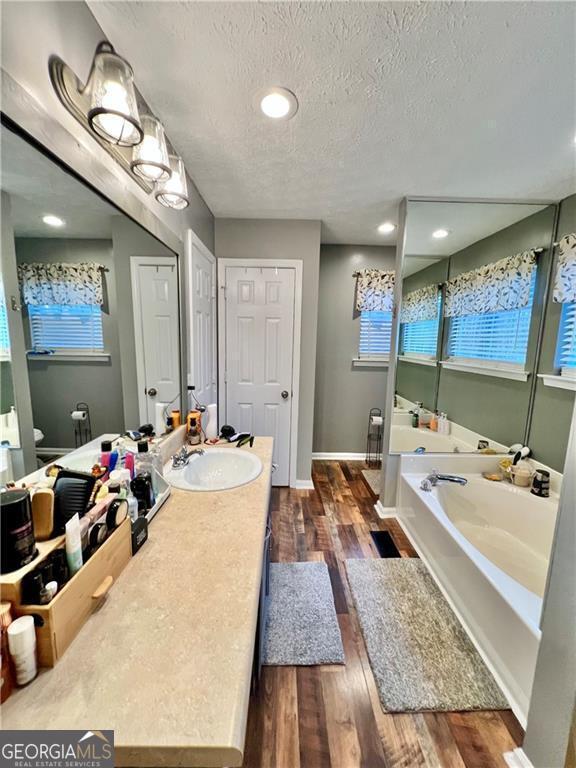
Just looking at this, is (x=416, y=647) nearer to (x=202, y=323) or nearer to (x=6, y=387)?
(x=6, y=387)

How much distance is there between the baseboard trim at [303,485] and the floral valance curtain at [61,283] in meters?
Result: 2.41

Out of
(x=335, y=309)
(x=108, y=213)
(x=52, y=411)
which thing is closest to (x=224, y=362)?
(x=335, y=309)

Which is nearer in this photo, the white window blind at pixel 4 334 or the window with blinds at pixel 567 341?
the white window blind at pixel 4 334

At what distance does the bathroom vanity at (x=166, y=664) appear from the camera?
469 millimetres

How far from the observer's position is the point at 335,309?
3377 millimetres

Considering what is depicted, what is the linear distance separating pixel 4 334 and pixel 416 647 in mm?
2008

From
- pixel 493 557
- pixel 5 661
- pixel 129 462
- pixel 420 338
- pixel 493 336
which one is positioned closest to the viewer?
pixel 5 661

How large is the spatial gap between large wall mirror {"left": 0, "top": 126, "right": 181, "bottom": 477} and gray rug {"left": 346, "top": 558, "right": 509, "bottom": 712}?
156 cm

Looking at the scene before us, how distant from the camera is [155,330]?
4.75 ft

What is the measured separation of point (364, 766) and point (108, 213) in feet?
7.00

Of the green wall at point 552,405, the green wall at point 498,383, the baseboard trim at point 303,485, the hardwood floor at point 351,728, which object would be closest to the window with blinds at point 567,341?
the green wall at point 552,405

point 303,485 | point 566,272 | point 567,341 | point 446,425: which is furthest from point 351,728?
point 566,272

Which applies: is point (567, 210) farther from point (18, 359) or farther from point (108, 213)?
point (18, 359)

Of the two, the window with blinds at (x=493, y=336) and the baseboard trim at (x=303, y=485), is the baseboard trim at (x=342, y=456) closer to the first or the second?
the baseboard trim at (x=303, y=485)
